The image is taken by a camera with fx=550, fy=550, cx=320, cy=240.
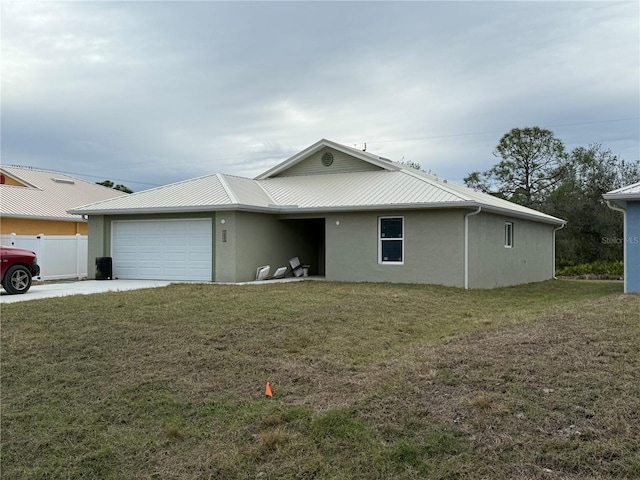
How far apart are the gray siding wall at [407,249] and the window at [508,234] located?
159 inches

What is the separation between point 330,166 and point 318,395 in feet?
51.6

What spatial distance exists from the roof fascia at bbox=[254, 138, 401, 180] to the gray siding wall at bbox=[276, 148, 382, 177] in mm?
177

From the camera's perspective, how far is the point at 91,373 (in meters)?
7.48

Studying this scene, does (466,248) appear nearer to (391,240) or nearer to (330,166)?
(391,240)

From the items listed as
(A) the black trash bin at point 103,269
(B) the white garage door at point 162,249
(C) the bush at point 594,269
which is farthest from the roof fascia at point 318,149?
(C) the bush at point 594,269

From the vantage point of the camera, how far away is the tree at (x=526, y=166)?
127 ft

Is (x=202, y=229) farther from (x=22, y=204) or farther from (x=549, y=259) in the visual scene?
(x=549, y=259)

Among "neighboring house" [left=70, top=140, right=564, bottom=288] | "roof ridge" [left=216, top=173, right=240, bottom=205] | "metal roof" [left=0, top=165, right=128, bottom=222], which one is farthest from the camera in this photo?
"metal roof" [left=0, top=165, right=128, bottom=222]

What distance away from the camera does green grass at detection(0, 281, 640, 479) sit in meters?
4.68

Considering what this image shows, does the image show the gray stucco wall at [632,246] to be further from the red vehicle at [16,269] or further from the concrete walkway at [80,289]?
the red vehicle at [16,269]

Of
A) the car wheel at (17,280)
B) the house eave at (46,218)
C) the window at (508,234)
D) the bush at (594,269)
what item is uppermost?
the house eave at (46,218)

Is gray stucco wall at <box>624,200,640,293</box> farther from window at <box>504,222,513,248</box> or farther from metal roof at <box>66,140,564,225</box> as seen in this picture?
window at <box>504,222,513,248</box>

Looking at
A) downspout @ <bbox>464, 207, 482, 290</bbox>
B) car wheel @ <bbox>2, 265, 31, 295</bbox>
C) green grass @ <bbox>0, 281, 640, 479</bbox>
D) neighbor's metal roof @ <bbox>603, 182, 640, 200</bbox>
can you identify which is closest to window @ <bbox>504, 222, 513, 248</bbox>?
downspout @ <bbox>464, 207, 482, 290</bbox>

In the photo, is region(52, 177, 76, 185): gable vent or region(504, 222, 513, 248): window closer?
region(504, 222, 513, 248): window
